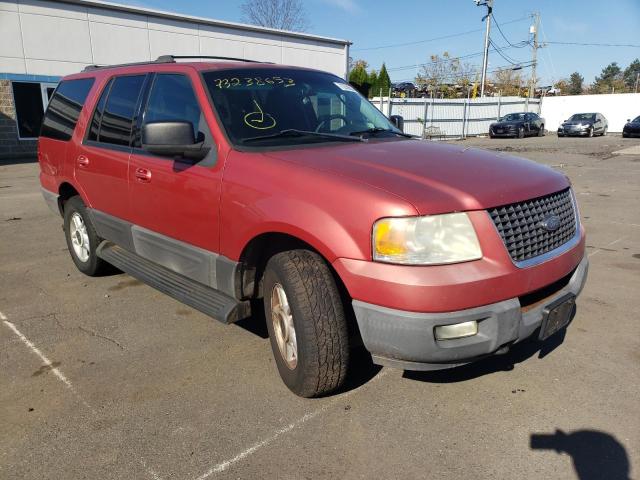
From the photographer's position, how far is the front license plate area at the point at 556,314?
2.68 metres

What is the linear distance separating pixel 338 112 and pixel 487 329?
2.10m

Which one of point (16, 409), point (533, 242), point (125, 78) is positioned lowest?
point (16, 409)

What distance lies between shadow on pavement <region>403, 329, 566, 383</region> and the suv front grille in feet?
2.12

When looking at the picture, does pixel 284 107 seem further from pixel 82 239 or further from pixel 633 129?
pixel 633 129

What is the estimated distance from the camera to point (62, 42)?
57.2 ft

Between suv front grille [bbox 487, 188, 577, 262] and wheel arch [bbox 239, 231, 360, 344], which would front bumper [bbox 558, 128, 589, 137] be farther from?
wheel arch [bbox 239, 231, 360, 344]

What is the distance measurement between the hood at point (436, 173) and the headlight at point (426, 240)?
6 cm

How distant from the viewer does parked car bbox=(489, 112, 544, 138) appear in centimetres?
2992

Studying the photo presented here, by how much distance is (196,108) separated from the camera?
11.3 ft

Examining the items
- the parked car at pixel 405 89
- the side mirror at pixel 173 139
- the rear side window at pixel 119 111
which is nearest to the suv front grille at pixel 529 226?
the side mirror at pixel 173 139

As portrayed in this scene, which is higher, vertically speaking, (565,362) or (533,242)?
(533,242)

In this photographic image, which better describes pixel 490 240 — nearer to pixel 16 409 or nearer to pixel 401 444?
pixel 401 444

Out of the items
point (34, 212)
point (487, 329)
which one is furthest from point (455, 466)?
point (34, 212)

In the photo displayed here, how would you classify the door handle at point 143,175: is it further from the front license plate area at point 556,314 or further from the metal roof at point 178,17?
the metal roof at point 178,17
